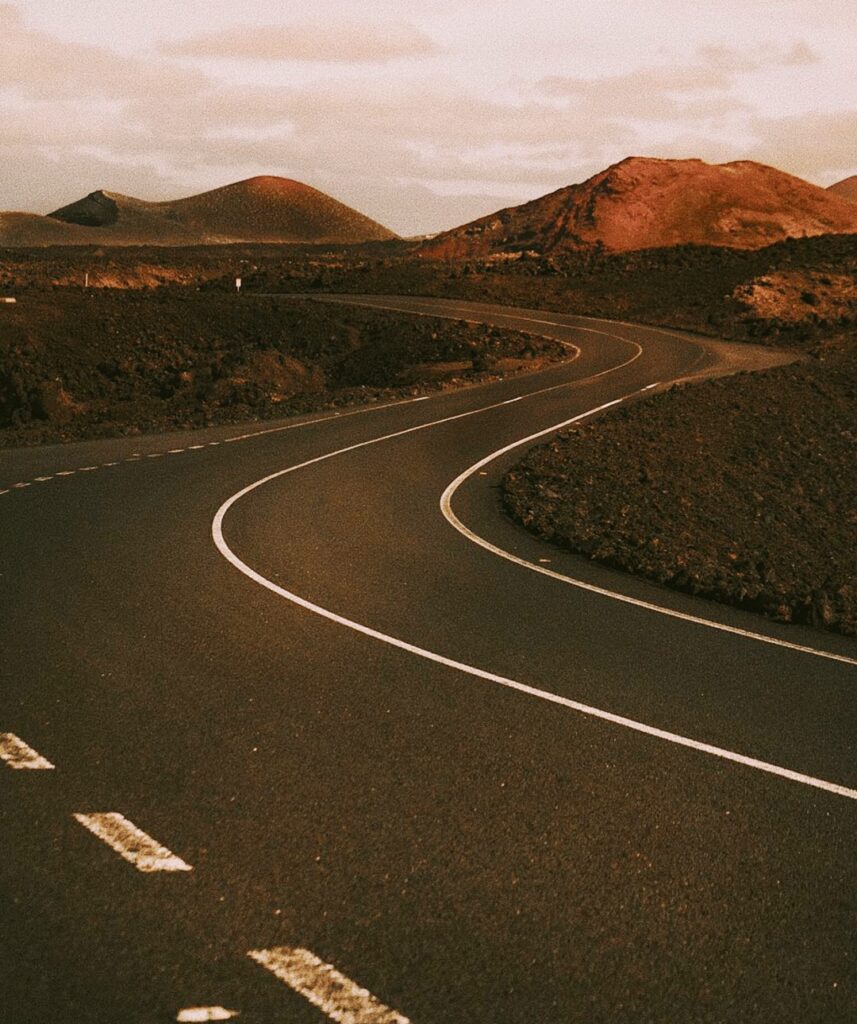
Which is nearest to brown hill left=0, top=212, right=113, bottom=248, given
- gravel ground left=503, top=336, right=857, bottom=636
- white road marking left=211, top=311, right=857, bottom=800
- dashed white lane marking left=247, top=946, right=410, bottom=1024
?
gravel ground left=503, top=336, right=857, bottom=636

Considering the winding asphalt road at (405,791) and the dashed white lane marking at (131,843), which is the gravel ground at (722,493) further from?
the dashed white lane marking at (131,843)

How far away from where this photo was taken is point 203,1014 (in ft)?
15.3

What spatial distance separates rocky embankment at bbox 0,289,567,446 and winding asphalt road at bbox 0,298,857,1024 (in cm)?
1948

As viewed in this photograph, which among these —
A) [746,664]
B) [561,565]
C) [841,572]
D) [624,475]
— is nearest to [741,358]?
[624,475]

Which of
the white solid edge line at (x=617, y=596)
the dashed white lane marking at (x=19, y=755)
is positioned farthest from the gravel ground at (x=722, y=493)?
the dashed white lane marking at (x=19, y=755)

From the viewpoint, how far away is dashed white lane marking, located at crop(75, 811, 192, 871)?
586 centimetres

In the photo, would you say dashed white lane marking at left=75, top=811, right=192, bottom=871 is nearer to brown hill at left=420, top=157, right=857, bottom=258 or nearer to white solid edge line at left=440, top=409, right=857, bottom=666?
white solid edge line at left=440, top=409, right=857, bottom=666

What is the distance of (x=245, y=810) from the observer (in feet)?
21.6

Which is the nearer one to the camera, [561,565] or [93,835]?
[93,835]

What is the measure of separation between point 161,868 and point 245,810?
32.3 inches

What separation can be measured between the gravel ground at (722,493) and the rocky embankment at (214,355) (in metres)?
10.1

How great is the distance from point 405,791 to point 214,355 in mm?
36953

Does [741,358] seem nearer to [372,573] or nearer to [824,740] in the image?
[372,573]

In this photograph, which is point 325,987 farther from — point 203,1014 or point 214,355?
point 214,355
